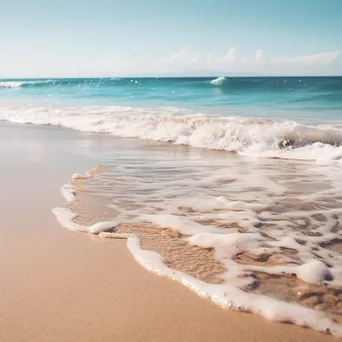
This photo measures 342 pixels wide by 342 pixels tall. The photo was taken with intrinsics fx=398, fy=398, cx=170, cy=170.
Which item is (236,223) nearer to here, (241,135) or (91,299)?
(91,299)

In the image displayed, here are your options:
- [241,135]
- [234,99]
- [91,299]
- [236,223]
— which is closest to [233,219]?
[236,223]

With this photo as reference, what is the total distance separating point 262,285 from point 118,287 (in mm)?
960

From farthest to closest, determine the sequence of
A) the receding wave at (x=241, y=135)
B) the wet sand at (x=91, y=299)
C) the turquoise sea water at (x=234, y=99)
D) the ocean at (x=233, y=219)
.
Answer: the turquoise sea water at (x=234, y=99)
the receding wave at (x=241, y=135)
the ocean at (x=233, y=219)
the wet sand at (x=91, y=299)

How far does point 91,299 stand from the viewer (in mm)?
2459

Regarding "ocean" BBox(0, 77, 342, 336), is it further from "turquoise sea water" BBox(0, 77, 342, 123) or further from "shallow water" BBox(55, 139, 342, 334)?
"turquoise sea water" BBox(0, 77, 342, 123)

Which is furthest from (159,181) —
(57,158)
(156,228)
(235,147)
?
(235,147)

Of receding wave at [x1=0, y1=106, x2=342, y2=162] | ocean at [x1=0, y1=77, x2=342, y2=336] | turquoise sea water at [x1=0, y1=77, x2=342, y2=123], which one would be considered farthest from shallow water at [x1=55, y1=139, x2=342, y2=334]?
turquoise sea water at [x1=0, y1=77, x2=342, y2=123]

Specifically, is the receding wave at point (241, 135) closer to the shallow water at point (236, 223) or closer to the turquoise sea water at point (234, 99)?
the shallow water at point (236, 223)

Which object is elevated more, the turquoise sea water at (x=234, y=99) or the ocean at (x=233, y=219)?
the turquoise sea water at (x=234, y=99)

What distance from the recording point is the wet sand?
216 cm

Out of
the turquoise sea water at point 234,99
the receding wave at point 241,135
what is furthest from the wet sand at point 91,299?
the turquoise sea water at point 234,99

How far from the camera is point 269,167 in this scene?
7.15m

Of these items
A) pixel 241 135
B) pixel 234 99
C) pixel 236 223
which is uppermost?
pixel 234 99

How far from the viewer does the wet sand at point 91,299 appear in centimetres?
216
